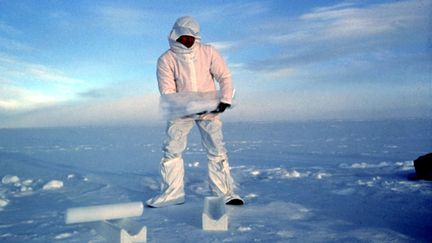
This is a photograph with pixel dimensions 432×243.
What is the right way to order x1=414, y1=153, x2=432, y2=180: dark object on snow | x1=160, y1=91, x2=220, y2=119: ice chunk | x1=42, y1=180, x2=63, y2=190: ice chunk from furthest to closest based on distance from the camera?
x1=42, y1=180, x2=63, y2=190: ice chunk, x1=414, y1=153, x2=432, y2=180: dark object on snow, x1=160, y1=91, x2=220, y2=119: ice chunk

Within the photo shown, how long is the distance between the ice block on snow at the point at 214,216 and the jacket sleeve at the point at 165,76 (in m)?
1.25

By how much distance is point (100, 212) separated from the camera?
2.23 meters

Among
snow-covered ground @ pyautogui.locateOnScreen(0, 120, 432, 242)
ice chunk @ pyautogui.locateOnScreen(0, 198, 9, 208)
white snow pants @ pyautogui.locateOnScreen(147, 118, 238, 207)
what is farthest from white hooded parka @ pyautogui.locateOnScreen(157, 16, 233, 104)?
ice chunk @ pyautogui.locateOnScreen(0, 198, 9, 208)

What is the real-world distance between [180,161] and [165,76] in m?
0.89

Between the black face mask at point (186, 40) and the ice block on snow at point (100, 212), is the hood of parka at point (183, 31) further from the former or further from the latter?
the ice block on snow at point (100, 212)

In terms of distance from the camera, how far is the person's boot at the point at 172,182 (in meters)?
3.52

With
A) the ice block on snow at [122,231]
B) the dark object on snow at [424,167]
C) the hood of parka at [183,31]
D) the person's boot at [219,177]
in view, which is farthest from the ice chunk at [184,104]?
the dark object on snow at [424,167]

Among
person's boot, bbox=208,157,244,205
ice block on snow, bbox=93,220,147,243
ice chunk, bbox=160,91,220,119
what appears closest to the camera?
ice block on snow, bbox=93,220,147,243

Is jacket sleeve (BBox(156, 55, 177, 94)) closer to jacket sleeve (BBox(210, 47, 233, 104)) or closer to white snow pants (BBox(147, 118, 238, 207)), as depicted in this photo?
white snow pants (BBox(147, 118, 238, 207))

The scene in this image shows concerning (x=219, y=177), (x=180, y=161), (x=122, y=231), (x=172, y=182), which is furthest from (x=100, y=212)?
(x=219, y=177)

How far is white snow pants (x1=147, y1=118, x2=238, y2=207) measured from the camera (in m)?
3.57

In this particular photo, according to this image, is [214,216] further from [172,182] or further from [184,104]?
[184,104]

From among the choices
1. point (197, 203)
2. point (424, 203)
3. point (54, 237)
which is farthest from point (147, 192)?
point (424, 203)

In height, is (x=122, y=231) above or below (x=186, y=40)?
below
